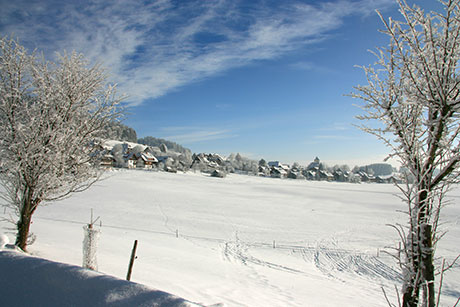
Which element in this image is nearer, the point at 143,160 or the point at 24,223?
the point at 24,223

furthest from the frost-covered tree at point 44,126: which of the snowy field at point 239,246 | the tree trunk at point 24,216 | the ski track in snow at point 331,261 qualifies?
the ski track in snow at point 331,261

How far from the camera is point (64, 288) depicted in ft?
10.3

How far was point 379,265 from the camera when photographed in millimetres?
18016

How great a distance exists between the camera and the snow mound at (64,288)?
111 inches

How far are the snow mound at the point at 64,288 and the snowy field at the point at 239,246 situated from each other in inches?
120

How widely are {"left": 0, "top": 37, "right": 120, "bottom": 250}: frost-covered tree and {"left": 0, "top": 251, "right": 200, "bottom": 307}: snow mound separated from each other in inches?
213

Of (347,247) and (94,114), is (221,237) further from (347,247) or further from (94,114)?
(94,114)

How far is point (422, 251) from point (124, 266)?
11012mm

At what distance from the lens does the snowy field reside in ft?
35.0

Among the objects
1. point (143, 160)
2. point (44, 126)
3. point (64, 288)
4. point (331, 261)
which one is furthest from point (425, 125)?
point (143, 160)

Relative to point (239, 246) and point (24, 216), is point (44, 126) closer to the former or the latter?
point (24, 216)

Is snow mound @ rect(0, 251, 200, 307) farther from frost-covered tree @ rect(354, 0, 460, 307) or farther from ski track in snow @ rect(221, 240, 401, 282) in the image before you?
ski track in snow @ rect(221, 240, 401, 282)

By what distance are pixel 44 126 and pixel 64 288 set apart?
274 inches

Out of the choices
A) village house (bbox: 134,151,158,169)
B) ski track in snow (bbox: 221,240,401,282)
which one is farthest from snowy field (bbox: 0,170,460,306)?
village house (bbox: 134,151,158,169)
